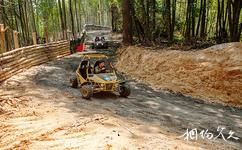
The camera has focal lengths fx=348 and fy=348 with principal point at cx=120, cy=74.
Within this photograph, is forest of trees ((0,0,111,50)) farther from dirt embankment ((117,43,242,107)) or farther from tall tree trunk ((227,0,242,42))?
tall tree trunk ((227,0,242,42))

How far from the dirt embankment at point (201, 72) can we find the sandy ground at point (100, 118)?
0.64 m

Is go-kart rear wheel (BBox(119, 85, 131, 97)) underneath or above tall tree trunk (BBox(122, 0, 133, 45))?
underneath

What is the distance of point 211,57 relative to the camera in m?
13.4

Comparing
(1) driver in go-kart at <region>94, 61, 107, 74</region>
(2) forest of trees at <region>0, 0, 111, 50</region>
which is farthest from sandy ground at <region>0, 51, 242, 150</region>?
(2) forest of trees at <region>0, 0, 111, 50</region>

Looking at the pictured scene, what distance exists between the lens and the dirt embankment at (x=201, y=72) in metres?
12.3

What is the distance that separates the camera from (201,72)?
1325 cm

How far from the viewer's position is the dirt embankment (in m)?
12.3

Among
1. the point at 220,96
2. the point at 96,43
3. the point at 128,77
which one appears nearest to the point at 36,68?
the point at 128,77

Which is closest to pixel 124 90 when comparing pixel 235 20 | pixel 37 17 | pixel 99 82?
pixel 99 82

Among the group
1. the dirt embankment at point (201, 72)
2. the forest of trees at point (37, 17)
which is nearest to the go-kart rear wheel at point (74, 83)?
the dirt embankment at point (201, 72)

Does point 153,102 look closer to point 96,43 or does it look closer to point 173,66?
point 173,66

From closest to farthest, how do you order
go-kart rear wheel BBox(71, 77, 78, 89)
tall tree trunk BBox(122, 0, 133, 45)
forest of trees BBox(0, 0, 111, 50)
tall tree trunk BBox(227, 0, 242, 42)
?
1. go-kart rear wheel BBox(71, 77, 78, 89)
2. tall tree trunk BBox(227, 0, 242, 42)
3. tall tree trunk BBox(122, 0, 133, 45)
4. forest of trees BBox(0, 0, 111, 50)

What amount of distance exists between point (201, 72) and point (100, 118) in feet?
22.4

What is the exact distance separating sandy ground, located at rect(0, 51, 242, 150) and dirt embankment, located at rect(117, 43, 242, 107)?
64 centimetres
